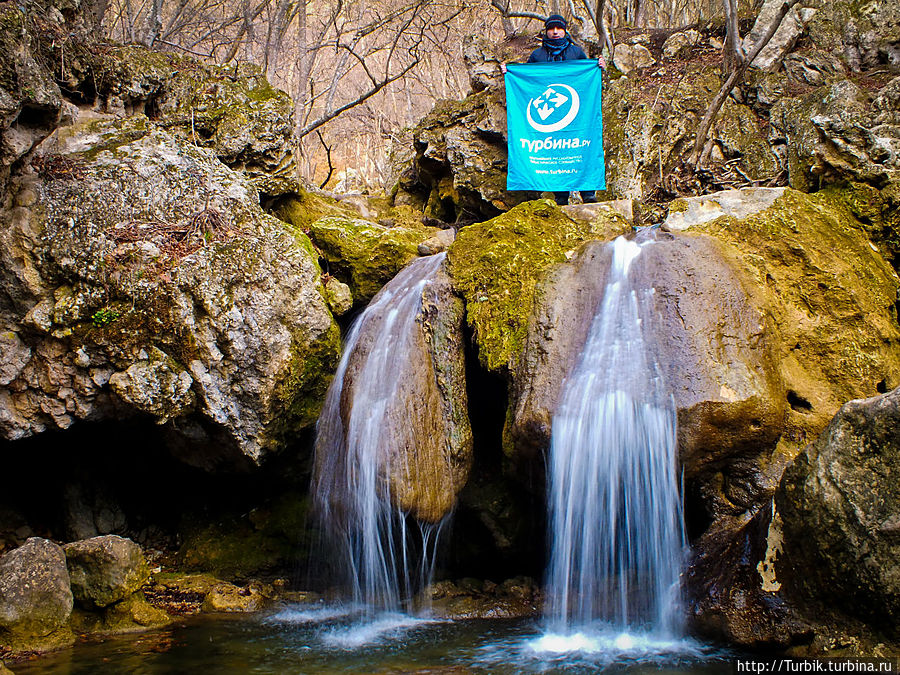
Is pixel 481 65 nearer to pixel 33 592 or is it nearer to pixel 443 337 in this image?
pixel 443 337

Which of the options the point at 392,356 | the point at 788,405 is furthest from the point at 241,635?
the point at 788,405

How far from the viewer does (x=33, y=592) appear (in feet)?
13.7

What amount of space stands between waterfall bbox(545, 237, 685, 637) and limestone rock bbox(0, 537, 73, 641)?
11.3 feet

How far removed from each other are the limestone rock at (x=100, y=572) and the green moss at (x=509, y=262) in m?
3.18

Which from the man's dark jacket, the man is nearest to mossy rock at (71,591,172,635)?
the man

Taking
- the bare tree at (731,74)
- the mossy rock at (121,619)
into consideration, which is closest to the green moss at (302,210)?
the mossy rock at (121,619)

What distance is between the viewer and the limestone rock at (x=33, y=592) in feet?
13.4

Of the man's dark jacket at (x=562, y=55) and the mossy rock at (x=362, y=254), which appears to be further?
the man's dark jacket at (x=562, y=55)

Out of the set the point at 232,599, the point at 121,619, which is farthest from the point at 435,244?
the point at 121,619

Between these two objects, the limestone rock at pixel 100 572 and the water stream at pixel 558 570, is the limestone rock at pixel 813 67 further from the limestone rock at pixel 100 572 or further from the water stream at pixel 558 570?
the limestone rock at pixel 100 572

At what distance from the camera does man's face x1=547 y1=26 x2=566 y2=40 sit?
8055 mm

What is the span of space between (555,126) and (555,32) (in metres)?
1.32

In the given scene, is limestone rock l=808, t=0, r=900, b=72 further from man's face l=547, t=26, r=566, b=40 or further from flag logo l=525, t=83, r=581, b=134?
flag logo l=525, t=83, r=581, b=134

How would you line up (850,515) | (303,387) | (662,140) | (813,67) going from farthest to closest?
(813,67) → (662,140) → (303,387) → (850,515)
